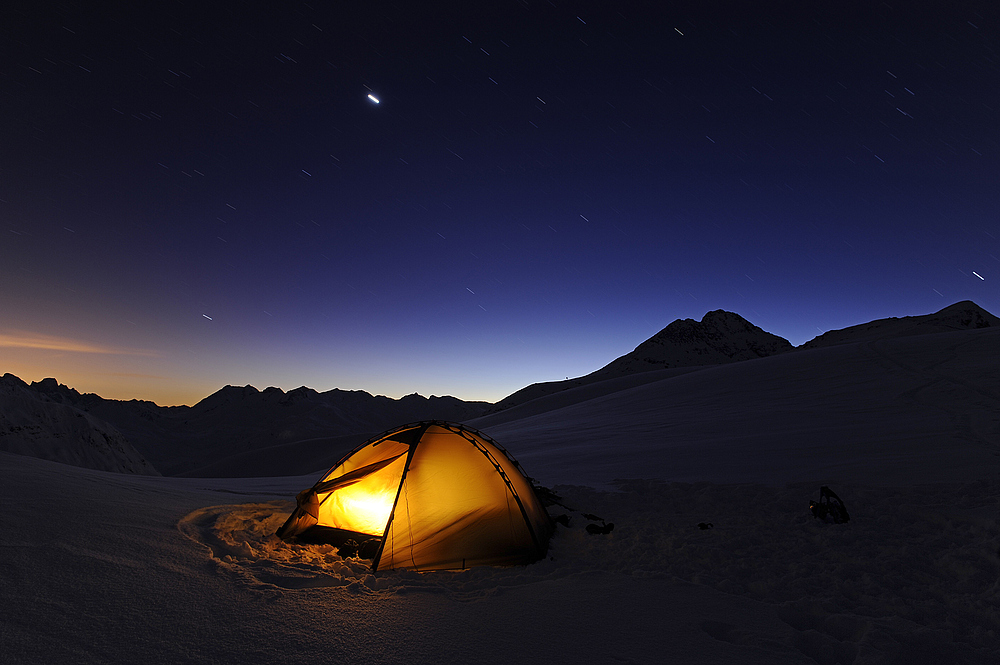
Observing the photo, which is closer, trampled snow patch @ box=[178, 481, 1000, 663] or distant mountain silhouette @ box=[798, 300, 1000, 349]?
trampled snow patch @ box=[178, 481, 1000, 663]

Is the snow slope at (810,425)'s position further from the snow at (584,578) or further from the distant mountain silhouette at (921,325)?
the distant mountain silhouette at (921,325)

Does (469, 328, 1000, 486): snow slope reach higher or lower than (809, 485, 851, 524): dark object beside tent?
higher

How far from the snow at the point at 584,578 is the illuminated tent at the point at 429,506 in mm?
329

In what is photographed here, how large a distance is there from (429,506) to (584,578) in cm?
221

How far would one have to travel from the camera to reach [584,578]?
5.27 m

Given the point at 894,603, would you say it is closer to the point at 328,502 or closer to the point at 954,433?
the point at 328,502

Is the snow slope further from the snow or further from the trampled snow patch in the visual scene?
the trampled snow patch

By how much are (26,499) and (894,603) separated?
10801 millimetres

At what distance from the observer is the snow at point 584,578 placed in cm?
372

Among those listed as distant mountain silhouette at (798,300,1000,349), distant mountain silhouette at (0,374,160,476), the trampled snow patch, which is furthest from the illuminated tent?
distant mountain silhouette at (798,300,1000,349)

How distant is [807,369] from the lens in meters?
23.3

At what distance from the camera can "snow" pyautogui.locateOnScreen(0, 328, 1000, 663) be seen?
3723 millimetres

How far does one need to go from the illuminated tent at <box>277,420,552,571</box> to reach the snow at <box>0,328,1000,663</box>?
1.08 ft

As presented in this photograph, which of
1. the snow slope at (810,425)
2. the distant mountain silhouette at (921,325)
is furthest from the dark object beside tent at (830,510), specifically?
the distant mountain silhouette at (921,325)
